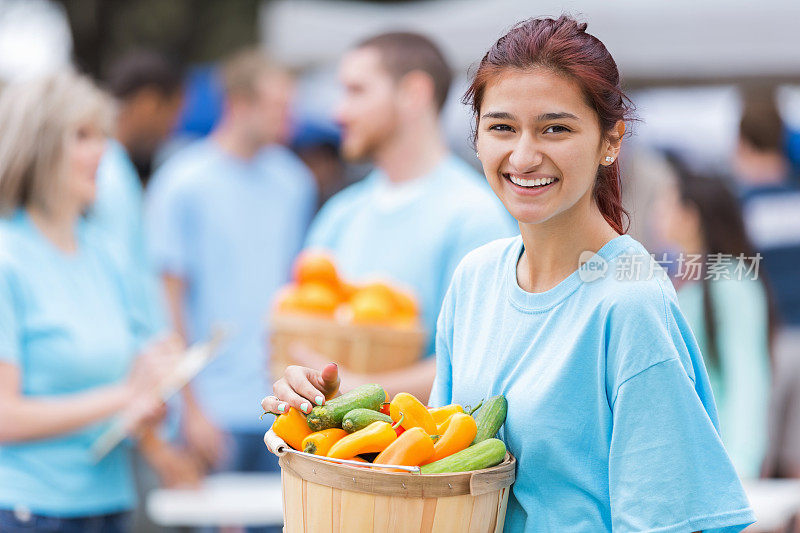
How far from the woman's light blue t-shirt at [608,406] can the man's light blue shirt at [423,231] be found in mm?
1530

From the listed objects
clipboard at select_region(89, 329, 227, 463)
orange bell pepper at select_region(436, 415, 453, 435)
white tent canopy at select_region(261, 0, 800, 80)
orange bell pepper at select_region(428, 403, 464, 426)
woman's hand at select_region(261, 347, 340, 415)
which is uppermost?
white tent canopy at select_region(261, 0, 800, 80)

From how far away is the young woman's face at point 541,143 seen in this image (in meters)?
1.70

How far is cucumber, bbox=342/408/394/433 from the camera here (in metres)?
1.72

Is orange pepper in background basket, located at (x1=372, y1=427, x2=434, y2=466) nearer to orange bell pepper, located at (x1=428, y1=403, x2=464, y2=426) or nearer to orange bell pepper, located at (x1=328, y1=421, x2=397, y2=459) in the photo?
orange bell pepper, located at (x1=328, y1=421, x2=397, y2=459)

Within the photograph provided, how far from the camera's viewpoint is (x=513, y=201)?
5.78 feet

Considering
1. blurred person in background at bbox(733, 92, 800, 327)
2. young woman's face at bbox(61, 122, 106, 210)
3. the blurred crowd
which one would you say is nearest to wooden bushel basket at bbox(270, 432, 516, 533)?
the blurred crowd

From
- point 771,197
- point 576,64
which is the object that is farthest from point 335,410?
point 771,197

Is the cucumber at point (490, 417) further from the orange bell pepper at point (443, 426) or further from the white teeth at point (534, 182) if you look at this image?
the white teeth at point (534, 182)

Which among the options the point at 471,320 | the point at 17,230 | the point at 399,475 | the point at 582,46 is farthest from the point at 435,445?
the point at 17,230

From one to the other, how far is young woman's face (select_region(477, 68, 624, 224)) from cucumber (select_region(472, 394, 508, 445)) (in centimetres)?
33

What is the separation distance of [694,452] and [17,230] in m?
2.44

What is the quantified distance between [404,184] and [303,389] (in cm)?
204

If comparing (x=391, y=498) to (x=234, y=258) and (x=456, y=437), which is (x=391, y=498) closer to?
(x=456, y=437)

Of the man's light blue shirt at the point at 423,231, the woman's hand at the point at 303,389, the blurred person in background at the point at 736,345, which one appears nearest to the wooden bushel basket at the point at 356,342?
the man's light blue shirt at the point at 423,231
